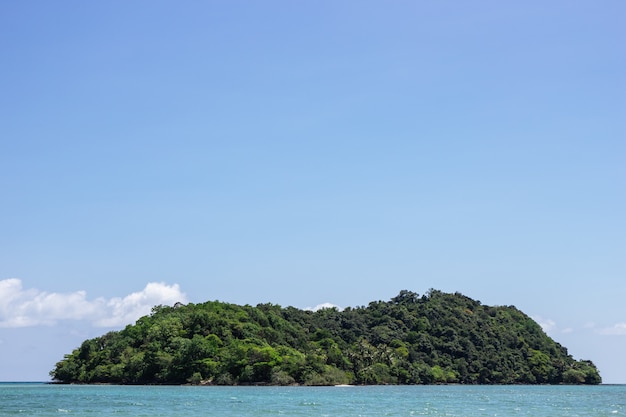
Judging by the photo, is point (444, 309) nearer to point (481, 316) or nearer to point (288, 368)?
point (481, 316)

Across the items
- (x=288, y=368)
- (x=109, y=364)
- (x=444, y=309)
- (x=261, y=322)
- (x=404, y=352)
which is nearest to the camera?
(x=288, y=368)

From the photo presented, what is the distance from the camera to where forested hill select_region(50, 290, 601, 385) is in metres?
122

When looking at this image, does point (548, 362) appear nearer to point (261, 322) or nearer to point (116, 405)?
point (261, 322)

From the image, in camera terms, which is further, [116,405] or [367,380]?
[367,380]

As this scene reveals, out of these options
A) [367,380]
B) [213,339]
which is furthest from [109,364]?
[367,380]

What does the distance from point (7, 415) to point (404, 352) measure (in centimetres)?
11863

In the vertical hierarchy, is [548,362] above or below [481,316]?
below

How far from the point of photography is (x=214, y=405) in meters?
65.4

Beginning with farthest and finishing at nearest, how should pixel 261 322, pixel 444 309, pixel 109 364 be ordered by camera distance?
pixel 444 309 < pixel 261 322 < pixel 109 364

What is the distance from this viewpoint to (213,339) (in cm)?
12925

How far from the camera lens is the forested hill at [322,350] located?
4806 inches

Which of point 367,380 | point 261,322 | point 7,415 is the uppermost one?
point 261,322

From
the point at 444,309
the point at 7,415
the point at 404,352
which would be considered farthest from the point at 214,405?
the point at 444,309

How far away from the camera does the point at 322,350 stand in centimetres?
14075
